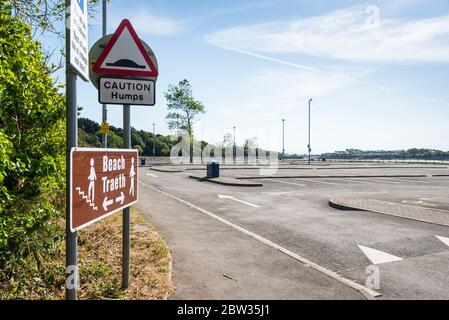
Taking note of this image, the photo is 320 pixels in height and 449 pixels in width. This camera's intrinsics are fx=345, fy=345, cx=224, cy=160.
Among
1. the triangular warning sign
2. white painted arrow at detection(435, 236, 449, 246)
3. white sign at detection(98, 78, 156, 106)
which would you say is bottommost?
white painted arrow at detection(435, 236, 449, 246)

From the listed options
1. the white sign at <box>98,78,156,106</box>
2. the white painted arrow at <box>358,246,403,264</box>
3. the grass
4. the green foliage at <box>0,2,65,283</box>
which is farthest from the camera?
the white painted arrow at <box>358,246,403,264</box>

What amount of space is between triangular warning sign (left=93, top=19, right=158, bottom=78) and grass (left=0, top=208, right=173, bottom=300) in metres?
2.49

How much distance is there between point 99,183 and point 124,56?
5.37 ft

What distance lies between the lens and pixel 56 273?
4.39 m

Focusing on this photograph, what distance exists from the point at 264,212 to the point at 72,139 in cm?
821

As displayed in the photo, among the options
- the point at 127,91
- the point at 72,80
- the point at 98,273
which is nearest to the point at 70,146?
the point at 72,80

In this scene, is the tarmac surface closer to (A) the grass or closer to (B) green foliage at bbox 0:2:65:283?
(A) the grass

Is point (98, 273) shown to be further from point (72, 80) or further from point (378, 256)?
point (378, 256)

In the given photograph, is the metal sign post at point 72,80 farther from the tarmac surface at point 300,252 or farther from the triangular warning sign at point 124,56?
the tarmac surface at point 300,252

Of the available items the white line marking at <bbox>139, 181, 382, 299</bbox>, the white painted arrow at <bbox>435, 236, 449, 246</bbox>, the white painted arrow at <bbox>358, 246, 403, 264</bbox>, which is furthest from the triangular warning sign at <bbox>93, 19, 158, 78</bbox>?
the white painted arrow at <bbox>435, 236, 449, 246</bbox>

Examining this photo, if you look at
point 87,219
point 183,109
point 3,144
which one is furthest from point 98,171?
point 183,109

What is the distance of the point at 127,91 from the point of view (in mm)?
3947

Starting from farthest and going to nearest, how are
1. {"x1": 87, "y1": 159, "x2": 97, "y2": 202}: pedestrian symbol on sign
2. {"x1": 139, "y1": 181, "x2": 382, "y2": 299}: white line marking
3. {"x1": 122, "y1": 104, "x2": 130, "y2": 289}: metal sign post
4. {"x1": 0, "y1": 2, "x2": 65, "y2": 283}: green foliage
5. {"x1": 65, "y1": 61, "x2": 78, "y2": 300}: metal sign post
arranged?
{"x1": 139, "y1": 181, "x2": 382, "y2": 299}: white line marking → {"x1": 122, "y1": 104, "x2": 130, "y2": 289}: metal sign post → {"x1": 0, "y1": 2, "x2": 65, "y2": 283}: green foliage → {"x1": 87, "y1": 159, "x2": 97, "y2": 202}: pedestrian symbol on sign → {"x1": 65, "y1": 61, "x2": 78, "y2": 300}: metal sign post

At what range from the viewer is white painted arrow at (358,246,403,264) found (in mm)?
5787
